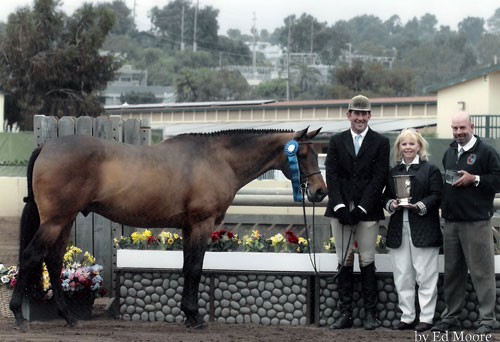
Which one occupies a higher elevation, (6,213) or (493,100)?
(493,100)

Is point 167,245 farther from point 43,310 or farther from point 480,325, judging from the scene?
point 480,325

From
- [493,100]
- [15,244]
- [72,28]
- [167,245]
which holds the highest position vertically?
[72,28]

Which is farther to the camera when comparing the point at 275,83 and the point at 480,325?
the point at 275,83

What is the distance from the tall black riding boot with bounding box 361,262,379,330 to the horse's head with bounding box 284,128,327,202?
2.43 feet

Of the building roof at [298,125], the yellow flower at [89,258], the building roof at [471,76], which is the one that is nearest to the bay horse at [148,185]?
the yellow flower at [89,258]

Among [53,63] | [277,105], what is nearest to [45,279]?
[53,63]

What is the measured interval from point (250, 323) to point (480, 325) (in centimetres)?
202

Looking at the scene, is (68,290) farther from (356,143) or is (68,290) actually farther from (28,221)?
(356,143)

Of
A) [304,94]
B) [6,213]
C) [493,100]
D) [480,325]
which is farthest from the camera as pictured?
→ [304,94]

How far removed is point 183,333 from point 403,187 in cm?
223

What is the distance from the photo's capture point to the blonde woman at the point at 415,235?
7.27 metres

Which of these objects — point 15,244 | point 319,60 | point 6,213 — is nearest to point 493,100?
point 6,213

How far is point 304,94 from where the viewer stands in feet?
282

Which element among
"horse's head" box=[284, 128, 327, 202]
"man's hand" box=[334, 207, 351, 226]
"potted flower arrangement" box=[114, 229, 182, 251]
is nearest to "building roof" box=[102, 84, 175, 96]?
"potted flower arrangement" box=[114, 229, 182, 251]
